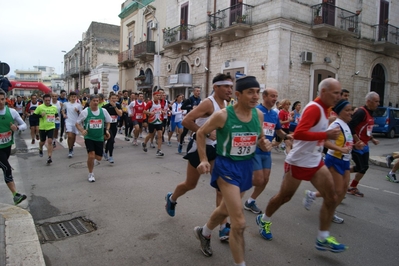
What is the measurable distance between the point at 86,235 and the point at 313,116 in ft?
9.96

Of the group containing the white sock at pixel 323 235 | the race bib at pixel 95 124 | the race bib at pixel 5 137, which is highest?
the race bib at pixel 95 124

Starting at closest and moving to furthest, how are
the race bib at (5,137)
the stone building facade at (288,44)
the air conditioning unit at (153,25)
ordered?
the race bib at (5,137)
the stone building facade at (288,44)
the air conditioning unit at (153,25)

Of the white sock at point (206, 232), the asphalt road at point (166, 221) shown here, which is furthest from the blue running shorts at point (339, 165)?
the white sock at point (206, 232)

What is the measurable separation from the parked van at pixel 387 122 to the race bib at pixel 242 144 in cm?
1707

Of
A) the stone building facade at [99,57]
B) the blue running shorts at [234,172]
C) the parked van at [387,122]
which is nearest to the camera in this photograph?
the blue running shorts at [234,172]

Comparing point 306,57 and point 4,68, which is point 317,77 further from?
point 4,68

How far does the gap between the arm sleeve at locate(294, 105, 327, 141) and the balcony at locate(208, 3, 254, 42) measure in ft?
48.9

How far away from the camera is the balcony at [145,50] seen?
26961 millimetres

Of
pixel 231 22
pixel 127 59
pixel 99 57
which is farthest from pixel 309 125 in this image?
pixel 99 57

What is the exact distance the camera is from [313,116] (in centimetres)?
348

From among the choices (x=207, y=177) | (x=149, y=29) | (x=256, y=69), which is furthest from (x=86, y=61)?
(x=207, y=177)

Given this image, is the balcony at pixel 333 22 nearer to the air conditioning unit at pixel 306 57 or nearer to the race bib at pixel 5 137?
the air conditioning unit at pixel 306 57

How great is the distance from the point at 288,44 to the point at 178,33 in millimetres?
9516

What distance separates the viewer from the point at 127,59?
105 feet
